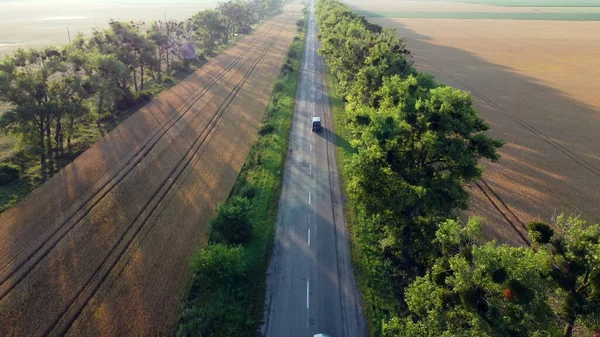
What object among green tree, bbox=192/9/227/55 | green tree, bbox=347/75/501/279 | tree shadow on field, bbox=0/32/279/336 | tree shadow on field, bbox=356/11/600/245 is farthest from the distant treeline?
tree shadow on field, bbox=356/11/600/245

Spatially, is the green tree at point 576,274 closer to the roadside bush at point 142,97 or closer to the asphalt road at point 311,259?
the asphalt road at point 311,259

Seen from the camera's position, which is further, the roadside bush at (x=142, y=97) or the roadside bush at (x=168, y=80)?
the roadside bush at (x=168, y=80)

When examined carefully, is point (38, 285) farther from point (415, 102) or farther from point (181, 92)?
point (181, 92)

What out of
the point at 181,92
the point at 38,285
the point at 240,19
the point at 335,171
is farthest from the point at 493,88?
the point at 240,19

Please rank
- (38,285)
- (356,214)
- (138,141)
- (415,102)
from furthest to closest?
(138,141) → (356,214) → (415,102) → (38,285)

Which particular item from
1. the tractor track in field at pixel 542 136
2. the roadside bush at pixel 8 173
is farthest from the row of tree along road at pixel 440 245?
the roadside bush at pixel 8 173

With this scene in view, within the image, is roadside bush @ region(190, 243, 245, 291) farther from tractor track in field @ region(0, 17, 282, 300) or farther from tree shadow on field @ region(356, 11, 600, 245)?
tree shadow on field @ region(356, 11, 600, 245)
